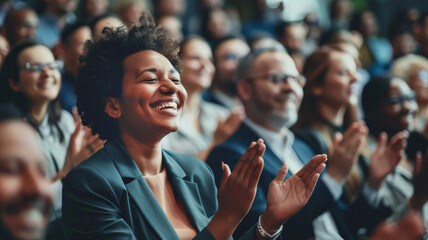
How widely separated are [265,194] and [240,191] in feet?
2.07

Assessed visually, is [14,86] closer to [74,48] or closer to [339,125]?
[74,48]

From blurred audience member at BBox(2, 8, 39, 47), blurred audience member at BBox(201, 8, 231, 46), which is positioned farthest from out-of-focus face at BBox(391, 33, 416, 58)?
blurred audience member at BBox(2, 8, 39, 47)

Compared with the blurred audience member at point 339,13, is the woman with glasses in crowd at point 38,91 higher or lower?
higher

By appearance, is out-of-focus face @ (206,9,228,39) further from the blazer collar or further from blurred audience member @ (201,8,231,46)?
the blazer collar

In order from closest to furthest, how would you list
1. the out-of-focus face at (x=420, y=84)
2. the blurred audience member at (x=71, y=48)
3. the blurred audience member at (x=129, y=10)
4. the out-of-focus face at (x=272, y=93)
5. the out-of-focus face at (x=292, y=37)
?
the out-of-focus face at (x=272, y=93), the blurred audience member at (x=71, y=48), the out-of-focus face at (x=420, y=84), the blurred audience member at (x=129, y=10), the out-of-focus face at (x=292, y=37)

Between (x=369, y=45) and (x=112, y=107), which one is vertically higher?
(x=112, y=107)

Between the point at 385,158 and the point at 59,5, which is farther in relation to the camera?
the point at 59,5

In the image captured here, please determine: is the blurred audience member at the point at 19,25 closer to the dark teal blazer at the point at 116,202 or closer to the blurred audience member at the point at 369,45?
the dark teal blazer at the point at 116,202

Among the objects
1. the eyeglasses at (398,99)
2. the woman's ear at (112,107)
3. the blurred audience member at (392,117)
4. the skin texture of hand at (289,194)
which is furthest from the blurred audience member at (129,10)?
the skin texture of hand at (289,194)

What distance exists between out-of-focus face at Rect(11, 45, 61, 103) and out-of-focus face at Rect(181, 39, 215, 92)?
114cm

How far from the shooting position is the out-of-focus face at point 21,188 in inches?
40.3

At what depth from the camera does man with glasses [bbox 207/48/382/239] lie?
232cm

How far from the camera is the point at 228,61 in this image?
405 cm

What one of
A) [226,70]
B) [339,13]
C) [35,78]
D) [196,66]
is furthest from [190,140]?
[339,13]
